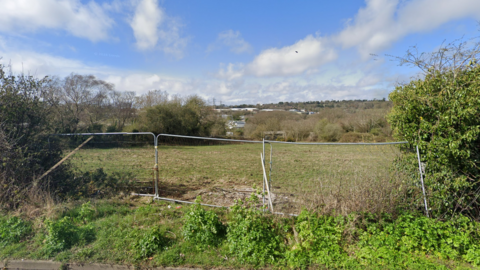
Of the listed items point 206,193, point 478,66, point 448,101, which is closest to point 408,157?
point 448,101

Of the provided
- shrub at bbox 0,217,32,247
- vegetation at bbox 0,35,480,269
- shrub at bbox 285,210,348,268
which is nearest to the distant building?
vegetation at bbox 0,35,480,269

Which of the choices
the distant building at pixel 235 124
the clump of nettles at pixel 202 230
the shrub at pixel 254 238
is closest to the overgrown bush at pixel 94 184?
the clump of nettles at pixel 202 230

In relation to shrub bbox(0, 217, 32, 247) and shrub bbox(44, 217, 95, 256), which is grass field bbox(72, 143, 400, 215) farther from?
shrub bbox(44, 217, 95, 256)

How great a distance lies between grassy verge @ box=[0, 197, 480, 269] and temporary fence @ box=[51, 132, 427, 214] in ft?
1.32

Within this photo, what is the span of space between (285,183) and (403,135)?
12.7ft

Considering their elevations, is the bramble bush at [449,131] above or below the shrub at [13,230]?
above

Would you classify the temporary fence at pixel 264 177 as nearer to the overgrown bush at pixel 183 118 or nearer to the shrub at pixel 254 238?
the shrub at pixel 254 238

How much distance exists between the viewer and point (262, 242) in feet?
12.7

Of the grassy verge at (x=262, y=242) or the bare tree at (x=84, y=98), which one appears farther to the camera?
the bare tree at (x=84, y=98)

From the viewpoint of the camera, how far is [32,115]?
19.8 ft

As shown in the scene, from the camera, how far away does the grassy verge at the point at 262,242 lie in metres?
3.68

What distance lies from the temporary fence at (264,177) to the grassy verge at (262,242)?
401 millimetres

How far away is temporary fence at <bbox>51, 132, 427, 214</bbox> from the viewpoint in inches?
179

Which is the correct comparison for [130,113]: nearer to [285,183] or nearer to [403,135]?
[285,183]
